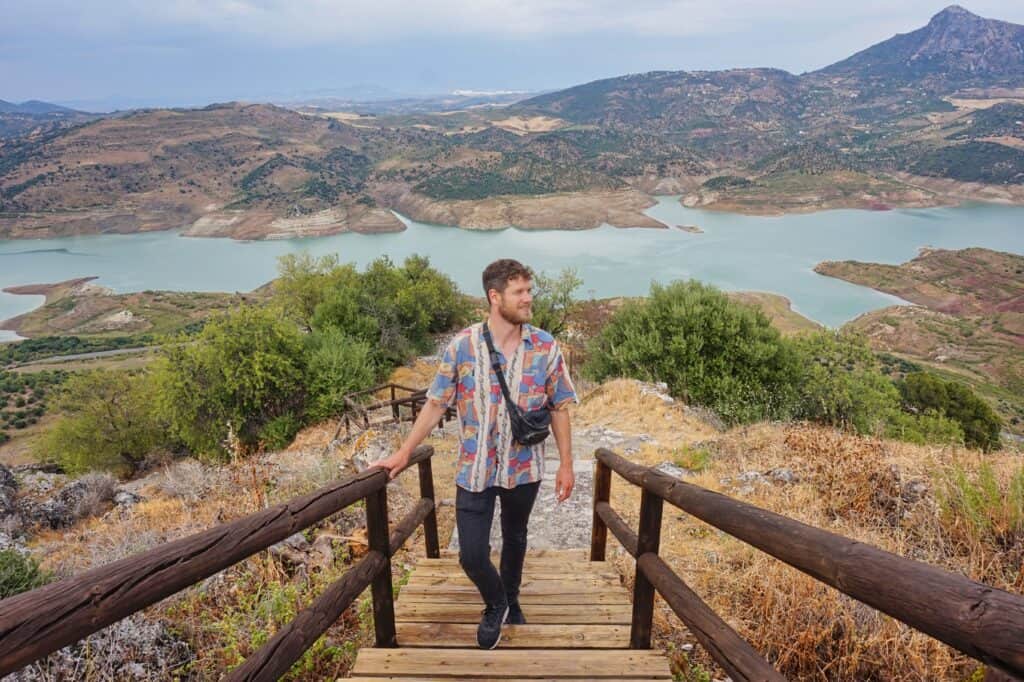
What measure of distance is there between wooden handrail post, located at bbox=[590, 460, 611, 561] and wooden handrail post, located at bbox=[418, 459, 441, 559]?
1196 mm

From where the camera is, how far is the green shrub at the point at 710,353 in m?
14.0

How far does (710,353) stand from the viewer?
15.0m

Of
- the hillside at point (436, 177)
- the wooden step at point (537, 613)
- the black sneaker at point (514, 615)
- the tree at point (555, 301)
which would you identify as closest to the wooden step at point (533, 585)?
the wooden step at point (537, 613)

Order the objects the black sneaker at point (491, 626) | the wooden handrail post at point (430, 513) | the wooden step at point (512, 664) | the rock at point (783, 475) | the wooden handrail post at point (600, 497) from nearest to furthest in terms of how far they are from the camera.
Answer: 1. the wooden step at point (512, 664)
2. the black sneaker at point (491, 626)
3. the wooden handrail post at point (600, 497)
4. the wooden handrail post at point (430, 513)
5. the rock at point (783, 475)

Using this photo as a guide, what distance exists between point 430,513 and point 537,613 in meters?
1.13

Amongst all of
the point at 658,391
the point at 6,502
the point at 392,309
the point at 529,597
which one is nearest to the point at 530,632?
the point at 529,597

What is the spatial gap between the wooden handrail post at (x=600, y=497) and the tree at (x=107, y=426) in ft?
72.6

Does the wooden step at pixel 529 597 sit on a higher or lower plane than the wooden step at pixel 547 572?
higher

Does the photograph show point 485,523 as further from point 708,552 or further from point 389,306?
point 389,306

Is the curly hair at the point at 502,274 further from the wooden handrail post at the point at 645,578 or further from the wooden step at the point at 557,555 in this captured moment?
the wooden step at the point at 557,555

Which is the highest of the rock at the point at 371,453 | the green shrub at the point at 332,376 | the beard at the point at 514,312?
the beard at the point at 514,312

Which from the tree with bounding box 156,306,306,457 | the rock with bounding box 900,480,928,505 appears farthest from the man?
the tree with bounding box 156,306,306,457

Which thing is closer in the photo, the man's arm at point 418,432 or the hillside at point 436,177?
the man's arm at point 418,432

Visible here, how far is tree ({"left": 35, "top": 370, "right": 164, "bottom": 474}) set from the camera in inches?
840
